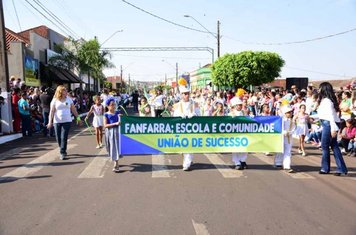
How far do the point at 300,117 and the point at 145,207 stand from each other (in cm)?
698

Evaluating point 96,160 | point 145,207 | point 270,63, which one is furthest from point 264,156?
point 270,63

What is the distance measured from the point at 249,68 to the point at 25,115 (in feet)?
97.2

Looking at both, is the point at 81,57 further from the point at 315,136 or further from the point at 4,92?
the point at 315,136

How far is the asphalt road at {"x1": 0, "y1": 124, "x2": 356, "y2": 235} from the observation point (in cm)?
483

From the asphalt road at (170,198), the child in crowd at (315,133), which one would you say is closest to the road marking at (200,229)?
the asphalt road at (170,198)

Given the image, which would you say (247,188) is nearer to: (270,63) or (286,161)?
(286,161)

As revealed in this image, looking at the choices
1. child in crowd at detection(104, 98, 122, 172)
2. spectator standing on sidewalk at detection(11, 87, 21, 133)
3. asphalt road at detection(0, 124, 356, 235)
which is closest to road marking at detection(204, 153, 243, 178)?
asphalt road at detection(0, 124, 356, 235)

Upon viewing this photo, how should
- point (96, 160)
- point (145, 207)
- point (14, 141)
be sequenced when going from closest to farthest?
point (145, 207) < point (96, 160) < point (14, 141)

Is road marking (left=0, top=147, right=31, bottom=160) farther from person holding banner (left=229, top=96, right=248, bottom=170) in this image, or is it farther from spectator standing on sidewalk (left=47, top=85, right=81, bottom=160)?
person holding banner (left=229, top=96, right=248, bottom=170)

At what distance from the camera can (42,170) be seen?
8.21 metres

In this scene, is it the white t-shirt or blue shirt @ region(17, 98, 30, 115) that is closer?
the white t-shirt

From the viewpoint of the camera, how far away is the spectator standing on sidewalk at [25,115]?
14.2 m

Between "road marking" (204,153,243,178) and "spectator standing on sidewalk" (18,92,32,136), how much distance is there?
8.01 m

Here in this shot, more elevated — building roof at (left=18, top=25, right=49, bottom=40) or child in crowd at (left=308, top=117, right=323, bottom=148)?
building roof at (left=18, top=25, right=49, bottom=40)
